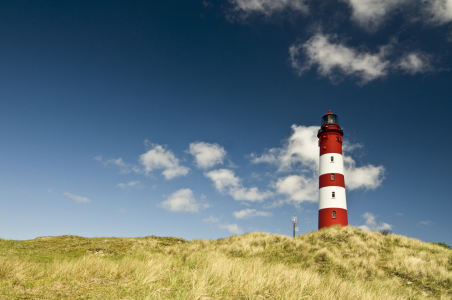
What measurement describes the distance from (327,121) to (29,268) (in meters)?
27.7

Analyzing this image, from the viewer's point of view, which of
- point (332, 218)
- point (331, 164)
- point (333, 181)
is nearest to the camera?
point (332, 218)

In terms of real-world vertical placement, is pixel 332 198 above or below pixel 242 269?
above

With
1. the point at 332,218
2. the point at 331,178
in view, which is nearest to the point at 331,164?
the point at 331,178

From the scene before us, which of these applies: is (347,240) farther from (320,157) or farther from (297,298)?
(297,298)

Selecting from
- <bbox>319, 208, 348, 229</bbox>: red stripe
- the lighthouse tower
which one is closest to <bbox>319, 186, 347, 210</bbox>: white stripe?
the lighthouse tower

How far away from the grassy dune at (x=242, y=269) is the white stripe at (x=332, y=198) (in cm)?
258

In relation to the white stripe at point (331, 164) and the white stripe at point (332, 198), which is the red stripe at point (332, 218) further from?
the white stripe at point (331, 164)

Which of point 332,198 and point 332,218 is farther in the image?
point 332,198

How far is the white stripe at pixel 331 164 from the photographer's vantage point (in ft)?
85.9

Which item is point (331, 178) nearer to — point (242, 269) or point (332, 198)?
point (332, 198)

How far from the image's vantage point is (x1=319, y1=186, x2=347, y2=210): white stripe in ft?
82.2

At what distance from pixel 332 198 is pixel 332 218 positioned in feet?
5.87

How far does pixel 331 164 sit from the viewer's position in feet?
86.6

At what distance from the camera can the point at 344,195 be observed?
25.6m
